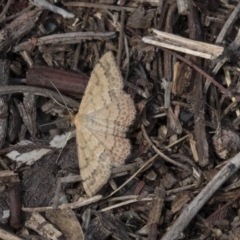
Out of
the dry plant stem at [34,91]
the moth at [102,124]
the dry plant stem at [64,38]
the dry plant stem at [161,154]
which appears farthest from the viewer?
the dry plant stem at [64,38]

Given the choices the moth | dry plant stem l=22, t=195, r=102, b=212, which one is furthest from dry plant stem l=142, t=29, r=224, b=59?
dry plant stem l=22, t=195, r=102, b=212

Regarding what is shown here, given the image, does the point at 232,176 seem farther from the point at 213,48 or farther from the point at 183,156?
the point at 213,48

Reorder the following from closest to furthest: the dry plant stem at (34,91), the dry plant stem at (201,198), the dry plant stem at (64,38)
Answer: the dry plant stem at (201,198), the dry plant stem at (34,91), the dry plant stem at (64,38)

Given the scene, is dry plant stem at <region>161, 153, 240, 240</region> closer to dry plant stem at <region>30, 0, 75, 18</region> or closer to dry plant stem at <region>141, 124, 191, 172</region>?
dry plant stem at <region>141, 124, 191, 172</region>

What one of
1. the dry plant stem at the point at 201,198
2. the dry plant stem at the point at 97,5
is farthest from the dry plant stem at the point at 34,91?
the dry plant stem at the point at 201,198

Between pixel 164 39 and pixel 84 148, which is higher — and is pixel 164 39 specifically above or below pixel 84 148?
above

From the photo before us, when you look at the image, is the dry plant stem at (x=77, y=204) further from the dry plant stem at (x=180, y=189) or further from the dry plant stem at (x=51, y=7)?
the dry plant stem at (x=51, y=7)

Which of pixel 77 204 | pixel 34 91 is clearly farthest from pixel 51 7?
pixel 77 204

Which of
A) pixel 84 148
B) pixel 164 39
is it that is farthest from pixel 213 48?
pixel 84 148
